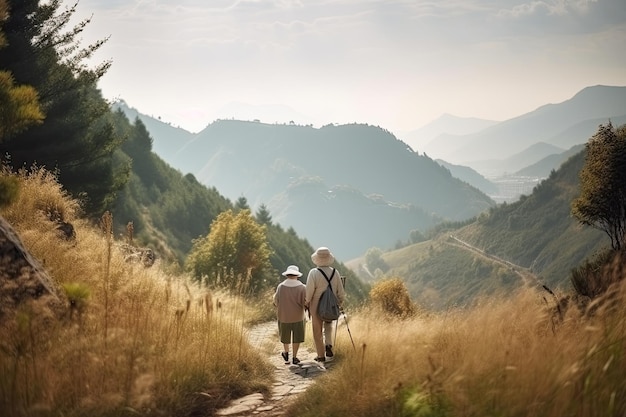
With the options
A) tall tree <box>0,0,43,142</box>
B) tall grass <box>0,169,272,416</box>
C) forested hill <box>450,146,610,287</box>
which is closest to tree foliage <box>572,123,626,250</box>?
tall grass <box>0,169,272,416</box>

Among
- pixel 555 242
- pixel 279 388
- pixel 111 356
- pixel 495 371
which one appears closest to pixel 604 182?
pixel 279 388

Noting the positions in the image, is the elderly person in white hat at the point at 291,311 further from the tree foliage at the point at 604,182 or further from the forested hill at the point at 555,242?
the forested hill at the point at 555,242

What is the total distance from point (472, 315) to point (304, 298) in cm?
403

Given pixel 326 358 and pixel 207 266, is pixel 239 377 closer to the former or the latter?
pixel 326 358

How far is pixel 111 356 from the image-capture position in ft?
15.4

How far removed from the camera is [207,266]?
2947 cm

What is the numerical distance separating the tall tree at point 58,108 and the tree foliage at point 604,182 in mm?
23216

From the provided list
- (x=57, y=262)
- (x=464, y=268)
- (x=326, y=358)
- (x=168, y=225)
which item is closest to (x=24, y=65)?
(x=57, y=262)

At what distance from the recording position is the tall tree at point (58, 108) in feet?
51.6

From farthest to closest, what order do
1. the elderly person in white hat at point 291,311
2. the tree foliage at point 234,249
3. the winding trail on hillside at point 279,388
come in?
the tree foliage at point 234,249
the elderly person in white hat at point 291,311
the winding trail on hillside at point 279,388

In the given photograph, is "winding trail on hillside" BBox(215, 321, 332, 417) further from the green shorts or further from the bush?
the bush

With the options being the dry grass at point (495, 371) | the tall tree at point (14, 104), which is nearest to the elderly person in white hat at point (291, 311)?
the dry grass at point (495, 371)

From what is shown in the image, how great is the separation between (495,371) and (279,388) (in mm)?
3627

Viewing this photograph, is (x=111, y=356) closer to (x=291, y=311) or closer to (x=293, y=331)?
(x=291, y=311)
